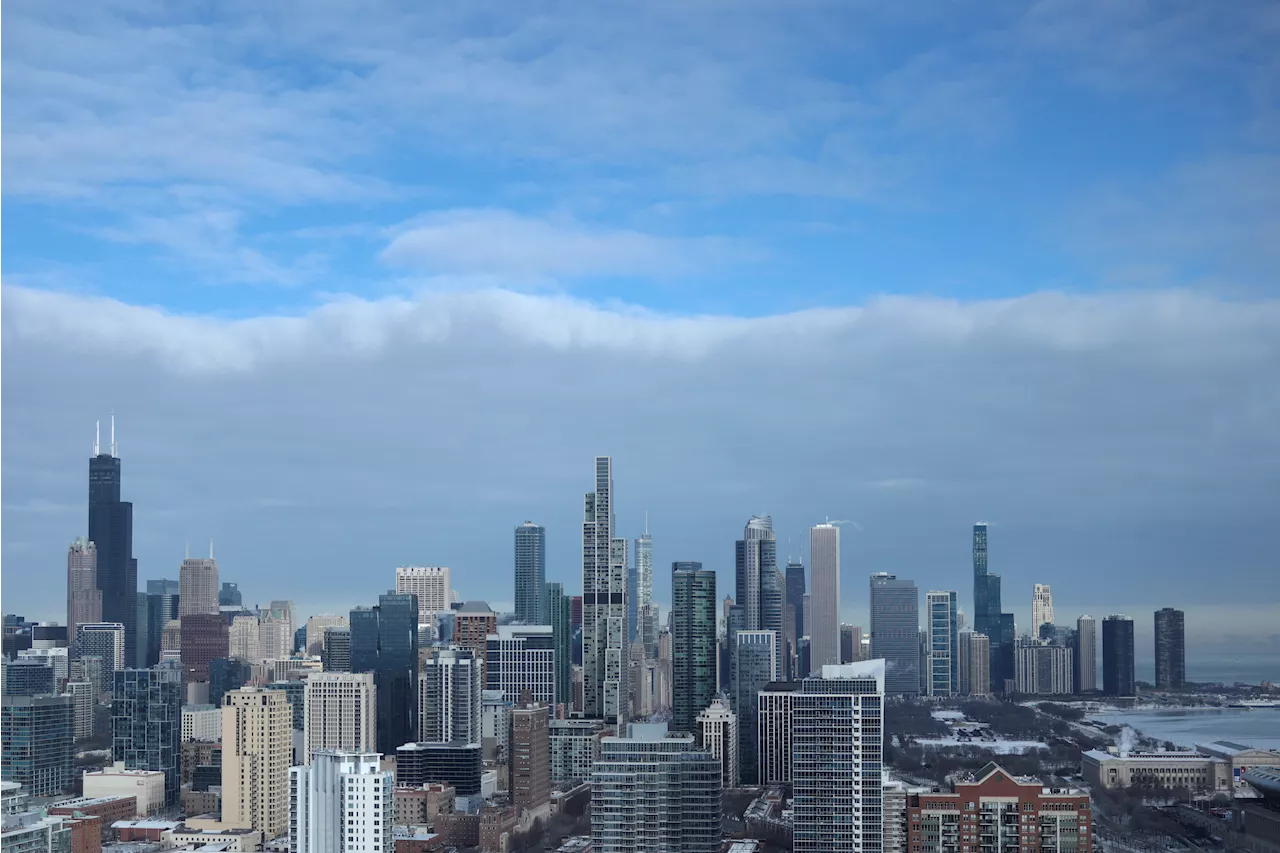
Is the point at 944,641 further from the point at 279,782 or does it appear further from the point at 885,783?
the point at 885,783

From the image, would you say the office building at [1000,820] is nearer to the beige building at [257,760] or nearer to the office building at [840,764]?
the office building at [840,764]

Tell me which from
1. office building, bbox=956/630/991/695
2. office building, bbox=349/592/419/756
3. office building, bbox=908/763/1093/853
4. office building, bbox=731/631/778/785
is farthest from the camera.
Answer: office building, bbox=956/630/991/695

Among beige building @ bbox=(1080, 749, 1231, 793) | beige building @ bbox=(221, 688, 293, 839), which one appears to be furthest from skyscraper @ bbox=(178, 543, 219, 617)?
beige building @ bbox=(1080, 749, 1231, 793)

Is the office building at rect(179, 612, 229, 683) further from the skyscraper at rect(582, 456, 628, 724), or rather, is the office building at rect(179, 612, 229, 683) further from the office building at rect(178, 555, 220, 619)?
the skyscraper at rect(582, 456, 628, 724)

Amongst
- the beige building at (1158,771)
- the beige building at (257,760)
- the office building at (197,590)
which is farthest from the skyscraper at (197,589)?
the beige building at (1158,771)

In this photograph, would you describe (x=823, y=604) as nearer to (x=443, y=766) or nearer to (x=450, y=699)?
(x=450, y=699)

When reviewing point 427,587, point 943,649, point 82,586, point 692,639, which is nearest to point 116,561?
point 82,586

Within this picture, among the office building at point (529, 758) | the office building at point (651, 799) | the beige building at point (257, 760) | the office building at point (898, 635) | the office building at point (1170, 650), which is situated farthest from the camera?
the office building at point (898, 635)
